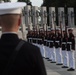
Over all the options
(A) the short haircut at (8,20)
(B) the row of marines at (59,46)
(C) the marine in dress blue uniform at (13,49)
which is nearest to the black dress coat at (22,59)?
(C) the marine in dress blue uniform at (13,49)

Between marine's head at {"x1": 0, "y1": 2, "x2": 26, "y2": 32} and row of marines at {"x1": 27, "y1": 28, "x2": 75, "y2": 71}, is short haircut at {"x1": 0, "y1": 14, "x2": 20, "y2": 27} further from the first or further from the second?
row of marines at {"x1": 27, "y1": 28, "x2": 75, "y2": 71}

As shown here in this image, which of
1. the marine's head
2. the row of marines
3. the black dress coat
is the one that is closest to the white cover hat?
the marine's head

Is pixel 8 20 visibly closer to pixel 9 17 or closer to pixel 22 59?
pixel 9 17

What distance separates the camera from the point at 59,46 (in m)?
14.8

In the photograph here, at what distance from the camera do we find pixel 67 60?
1322cm

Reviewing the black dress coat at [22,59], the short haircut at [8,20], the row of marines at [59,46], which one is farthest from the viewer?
the row of marines at [59,46]

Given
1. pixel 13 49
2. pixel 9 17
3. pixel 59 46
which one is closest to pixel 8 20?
pixel 9 17

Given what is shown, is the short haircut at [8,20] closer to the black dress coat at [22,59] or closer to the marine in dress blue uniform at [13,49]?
the marine in dress blue uniform at [13,49]

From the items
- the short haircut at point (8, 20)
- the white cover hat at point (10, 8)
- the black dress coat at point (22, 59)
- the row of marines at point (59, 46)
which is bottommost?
the row of marines at point (59, 46)

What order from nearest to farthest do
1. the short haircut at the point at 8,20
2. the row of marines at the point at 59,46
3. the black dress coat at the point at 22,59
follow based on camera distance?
the black dress coat at the point at 22,59, the short haircut at the point at 8,20, the row of marines at the point at 59,46

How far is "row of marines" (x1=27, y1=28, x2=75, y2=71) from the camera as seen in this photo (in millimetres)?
12805

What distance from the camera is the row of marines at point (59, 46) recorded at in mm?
12805

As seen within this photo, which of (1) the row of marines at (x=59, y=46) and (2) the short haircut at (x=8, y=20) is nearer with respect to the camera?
(2) the short haircut at (x=8, y=20)

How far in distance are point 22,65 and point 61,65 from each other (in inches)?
472
